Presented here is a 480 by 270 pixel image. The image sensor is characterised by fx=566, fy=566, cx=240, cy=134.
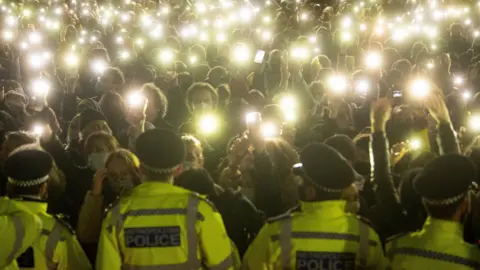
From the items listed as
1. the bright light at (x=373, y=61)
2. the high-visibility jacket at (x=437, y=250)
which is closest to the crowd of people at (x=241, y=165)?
the high-visibility jacket at (x=437, y=250)

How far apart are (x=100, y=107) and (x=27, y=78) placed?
13.9 ft

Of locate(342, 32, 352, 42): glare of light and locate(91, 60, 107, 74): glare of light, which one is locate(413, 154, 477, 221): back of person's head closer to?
locate(91, 60, 107, 74): glare of light

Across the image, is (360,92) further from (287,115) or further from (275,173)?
(275,173)

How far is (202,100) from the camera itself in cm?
734

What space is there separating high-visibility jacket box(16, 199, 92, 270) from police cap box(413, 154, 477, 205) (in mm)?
2248

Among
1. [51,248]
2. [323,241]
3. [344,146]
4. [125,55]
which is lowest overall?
[51,248]

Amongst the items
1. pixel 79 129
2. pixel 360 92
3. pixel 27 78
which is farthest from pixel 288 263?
pixel 27 78

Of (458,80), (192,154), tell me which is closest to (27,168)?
(192,154)

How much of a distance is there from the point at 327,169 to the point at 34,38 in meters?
11.3

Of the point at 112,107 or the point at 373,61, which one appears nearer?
the point at 112,107

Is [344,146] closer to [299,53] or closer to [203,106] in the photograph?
[203,106]

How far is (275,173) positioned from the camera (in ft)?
16.7

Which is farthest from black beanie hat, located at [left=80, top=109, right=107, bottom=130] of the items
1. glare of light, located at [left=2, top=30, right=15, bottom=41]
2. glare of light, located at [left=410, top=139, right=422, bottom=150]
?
glare of light, located at [left=2, top=30, right=15, bottom=41]

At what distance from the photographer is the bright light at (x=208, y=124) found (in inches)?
274
